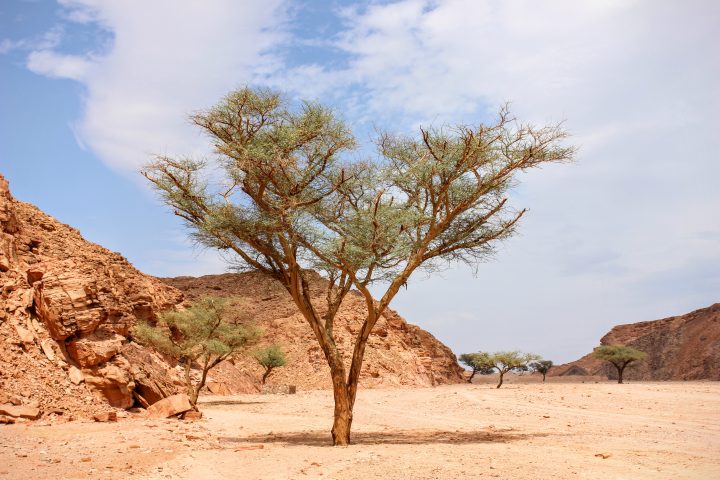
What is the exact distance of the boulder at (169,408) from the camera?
1545 centimetres

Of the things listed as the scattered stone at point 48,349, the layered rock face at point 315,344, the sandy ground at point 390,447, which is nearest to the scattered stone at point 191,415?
the sandy ground at point 390,447

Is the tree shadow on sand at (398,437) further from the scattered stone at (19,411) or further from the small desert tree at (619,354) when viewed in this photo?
the small desert tree at (619,354)

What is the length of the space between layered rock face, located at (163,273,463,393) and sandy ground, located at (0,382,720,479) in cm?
1969

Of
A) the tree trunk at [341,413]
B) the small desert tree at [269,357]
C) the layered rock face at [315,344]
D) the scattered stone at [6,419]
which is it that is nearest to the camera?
the scattered stone at [6,419]

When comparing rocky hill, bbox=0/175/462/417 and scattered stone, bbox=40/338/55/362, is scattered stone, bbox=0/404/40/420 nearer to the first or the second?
rocky hill, bbox=0/175/462/417

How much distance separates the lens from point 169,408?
15.8 m

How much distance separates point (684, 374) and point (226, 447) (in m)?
59.3

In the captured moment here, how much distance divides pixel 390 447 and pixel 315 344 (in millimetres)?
33854

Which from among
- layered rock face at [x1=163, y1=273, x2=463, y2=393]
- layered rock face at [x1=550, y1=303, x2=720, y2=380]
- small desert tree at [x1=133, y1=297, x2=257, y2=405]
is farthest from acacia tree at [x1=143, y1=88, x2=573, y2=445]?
layered rock face at [x1=550, y1=303, x2=720, y2=380]

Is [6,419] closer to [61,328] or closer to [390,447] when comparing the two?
[61,328]

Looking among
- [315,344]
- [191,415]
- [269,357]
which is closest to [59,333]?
[191,415]

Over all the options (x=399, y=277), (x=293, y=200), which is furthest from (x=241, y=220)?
(x=399, y=277)

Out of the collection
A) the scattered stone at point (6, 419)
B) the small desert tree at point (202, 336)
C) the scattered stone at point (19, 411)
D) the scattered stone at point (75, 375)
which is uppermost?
the small desert tree at point (202, 336)

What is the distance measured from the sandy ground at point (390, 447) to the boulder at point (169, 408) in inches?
34.4
